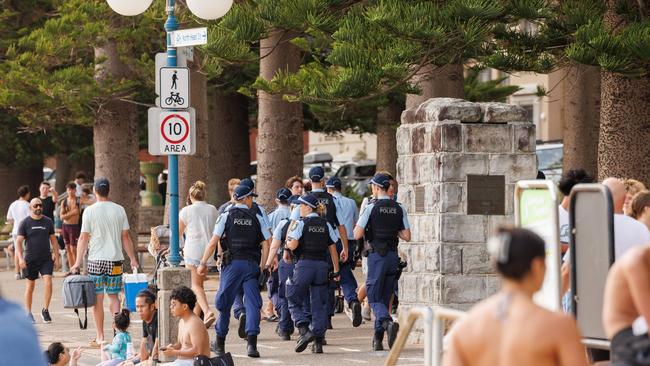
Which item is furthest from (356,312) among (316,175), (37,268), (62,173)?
(62,173)

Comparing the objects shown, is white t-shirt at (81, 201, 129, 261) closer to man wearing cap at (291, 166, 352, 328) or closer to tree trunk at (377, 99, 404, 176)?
man wearing cap at (291, 166, 352, 328)

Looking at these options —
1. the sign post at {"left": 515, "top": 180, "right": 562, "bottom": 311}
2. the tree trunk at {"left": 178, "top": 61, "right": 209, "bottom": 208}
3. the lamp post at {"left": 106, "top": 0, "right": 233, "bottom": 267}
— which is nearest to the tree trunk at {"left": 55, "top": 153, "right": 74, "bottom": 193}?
the tree trunk at {"left": 178, "top": 61, "right": 209, "bottom": 208}

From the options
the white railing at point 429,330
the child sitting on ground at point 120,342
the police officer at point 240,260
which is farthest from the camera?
the police officer at point 240,260

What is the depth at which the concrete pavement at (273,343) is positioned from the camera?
14.3m

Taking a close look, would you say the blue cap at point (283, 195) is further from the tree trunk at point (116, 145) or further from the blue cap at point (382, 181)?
the tree trunk at point (116, 145)

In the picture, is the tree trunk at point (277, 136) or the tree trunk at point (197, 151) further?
the tree trunk at point (197, 151)

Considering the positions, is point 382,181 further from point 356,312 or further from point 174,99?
point 174,99

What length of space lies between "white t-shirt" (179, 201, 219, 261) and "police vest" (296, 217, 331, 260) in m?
2.10

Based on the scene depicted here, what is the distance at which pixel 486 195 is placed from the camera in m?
14.8

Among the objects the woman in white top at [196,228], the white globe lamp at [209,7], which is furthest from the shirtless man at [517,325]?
the woman in white top at [196,228]

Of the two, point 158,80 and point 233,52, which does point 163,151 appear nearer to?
point 158,80

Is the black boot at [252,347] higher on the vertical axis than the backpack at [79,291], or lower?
lower

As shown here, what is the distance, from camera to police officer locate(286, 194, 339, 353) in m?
14.9

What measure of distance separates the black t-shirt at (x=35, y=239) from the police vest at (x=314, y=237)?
4.73 m
